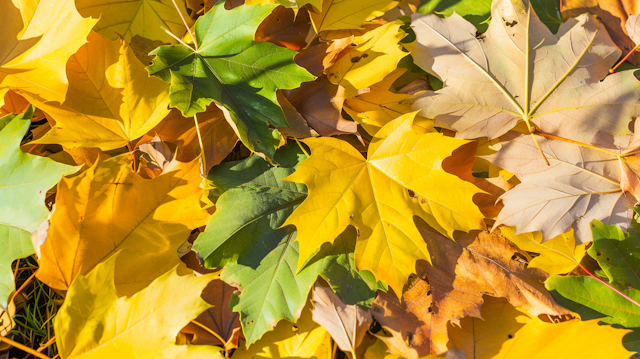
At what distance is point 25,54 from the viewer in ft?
2.62

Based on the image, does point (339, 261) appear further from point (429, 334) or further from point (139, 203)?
point (139, 203)

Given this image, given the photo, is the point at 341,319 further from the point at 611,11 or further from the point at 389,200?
the point at 611,11

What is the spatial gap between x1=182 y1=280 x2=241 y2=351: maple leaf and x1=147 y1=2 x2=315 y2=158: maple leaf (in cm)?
34

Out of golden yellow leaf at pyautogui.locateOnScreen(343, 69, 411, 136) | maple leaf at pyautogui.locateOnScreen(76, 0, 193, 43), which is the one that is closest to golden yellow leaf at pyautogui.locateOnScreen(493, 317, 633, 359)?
golden yellow leaf at pyautogui.locateOnScreen(343, 69, 411, 136)

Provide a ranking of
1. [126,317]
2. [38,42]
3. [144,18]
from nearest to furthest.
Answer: [126,317], [38,42], [144,18]

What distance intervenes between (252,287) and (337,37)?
0.63 m

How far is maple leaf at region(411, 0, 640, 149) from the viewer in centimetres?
83

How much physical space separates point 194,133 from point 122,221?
0.25m

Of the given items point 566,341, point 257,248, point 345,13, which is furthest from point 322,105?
point 566,341

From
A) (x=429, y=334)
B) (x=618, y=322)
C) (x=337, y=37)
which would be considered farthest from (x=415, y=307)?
(x=337, y=37)

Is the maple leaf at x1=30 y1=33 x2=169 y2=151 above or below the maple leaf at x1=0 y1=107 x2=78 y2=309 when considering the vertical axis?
above

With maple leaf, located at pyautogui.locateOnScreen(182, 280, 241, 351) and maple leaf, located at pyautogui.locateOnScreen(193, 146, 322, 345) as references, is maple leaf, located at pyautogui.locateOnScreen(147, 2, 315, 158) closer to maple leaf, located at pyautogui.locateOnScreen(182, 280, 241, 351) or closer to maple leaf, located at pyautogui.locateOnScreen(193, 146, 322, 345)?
maple leaf, located at pyautogui.locateOnScreen(193, 146, 322, 345)

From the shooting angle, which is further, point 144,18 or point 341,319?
point 144,18

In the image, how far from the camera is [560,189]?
2.63ft
